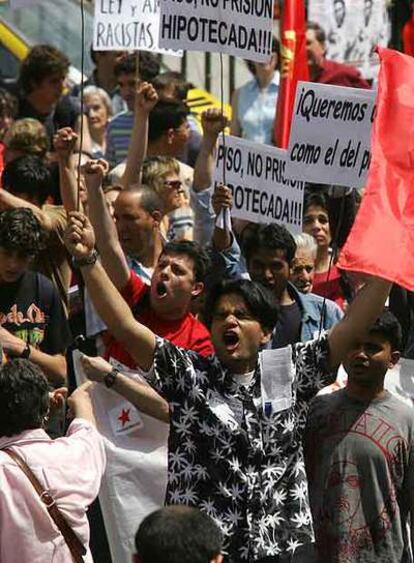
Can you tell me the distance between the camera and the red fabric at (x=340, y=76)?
536 inches

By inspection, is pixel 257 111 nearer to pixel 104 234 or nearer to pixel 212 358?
pixel 104 234

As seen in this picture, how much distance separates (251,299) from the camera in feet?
23.2

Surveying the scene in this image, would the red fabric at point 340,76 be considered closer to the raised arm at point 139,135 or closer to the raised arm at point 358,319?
the raised arm at point 139,135

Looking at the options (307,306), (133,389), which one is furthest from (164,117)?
(133,389)

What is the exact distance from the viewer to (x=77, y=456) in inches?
264

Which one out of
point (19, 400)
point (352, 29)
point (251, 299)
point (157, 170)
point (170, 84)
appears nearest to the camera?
point (19, 400)

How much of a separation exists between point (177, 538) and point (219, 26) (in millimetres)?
4349

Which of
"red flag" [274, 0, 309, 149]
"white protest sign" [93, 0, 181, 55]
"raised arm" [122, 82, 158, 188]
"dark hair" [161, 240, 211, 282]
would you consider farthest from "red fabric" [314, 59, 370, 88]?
"dark hair" [161, 240, 211, 282]

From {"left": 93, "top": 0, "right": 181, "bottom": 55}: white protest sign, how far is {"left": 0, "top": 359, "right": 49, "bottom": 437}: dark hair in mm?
4415

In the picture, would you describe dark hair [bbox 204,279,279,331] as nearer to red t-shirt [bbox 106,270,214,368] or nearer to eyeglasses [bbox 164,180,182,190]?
red t-shirt [bbox 106,270,214,368]

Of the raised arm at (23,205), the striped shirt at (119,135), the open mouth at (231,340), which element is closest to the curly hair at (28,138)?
the raised arm at (23,205)

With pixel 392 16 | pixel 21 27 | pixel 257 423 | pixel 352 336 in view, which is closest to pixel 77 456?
pixel 257 423

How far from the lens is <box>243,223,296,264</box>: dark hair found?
893 centimetres

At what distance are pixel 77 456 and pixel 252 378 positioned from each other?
75 centimetres
